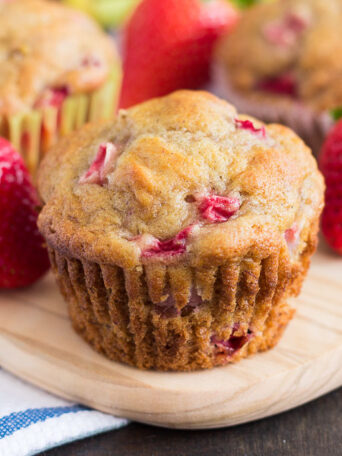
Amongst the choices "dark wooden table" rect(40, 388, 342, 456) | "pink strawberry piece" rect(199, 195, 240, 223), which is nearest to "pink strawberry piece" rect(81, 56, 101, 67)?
"pink strawberry piece" rect(199, 195, 240, 223)

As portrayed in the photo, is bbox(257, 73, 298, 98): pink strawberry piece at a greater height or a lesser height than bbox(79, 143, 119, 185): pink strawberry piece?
lesser

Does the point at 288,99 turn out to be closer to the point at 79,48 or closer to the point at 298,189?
the point at 79,48

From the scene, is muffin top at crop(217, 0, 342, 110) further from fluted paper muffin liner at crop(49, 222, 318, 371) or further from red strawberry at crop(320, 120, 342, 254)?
fluted paper muffin liner at crop(49, 222, 318, 371)

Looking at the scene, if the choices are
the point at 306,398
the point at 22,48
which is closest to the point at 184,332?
the point at 306,398

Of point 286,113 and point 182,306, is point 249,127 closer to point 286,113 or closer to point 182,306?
point 182,306

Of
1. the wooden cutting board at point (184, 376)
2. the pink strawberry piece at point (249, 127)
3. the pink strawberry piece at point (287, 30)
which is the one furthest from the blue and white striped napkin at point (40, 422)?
the pink strawberry piece at point (287, 30)

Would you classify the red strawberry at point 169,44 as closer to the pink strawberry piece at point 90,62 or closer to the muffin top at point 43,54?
the muffin top at point 43,54

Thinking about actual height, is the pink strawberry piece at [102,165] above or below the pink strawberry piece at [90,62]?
above
